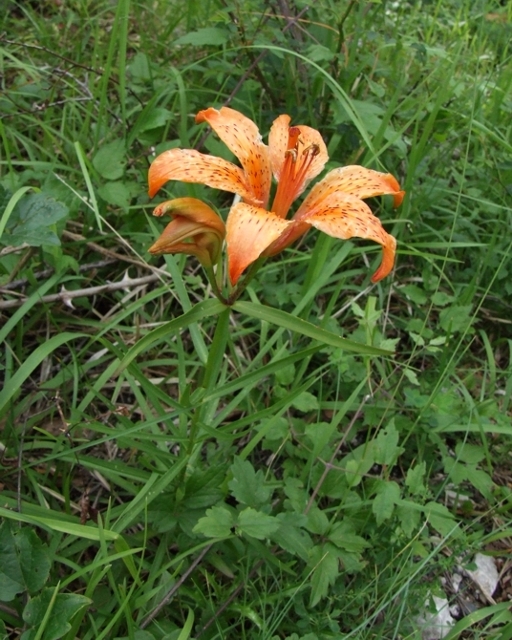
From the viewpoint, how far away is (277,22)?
2465 mm

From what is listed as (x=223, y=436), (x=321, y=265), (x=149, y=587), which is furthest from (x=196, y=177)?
(x=149, y=587)

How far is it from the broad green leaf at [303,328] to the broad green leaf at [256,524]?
0.47 meters

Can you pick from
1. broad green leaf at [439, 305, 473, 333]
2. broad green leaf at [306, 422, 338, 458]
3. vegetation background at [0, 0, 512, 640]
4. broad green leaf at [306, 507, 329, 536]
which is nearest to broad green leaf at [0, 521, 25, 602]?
vegetation background at [0, 0, 512, 640]

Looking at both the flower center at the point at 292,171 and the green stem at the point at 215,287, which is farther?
the flower center at the point at 292,171

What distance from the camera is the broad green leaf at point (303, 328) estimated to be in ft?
4.25

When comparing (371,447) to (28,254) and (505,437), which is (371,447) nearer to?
(505,437)

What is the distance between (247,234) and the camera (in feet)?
3.72

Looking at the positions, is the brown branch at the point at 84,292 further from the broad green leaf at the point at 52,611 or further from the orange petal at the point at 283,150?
the broad green leaf at the point at 52,611

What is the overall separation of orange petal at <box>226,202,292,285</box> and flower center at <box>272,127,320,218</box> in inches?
10.3

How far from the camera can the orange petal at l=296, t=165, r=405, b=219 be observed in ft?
4.53

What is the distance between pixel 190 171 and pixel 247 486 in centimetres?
79

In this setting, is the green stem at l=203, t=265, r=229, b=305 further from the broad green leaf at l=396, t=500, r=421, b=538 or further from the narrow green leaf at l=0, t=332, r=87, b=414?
the broad green leaf at l=396, t=500, r=421, b=538

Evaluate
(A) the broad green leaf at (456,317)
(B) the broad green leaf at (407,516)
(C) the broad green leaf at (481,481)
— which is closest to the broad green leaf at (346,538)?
(B) the broad green leaf at (407,516)

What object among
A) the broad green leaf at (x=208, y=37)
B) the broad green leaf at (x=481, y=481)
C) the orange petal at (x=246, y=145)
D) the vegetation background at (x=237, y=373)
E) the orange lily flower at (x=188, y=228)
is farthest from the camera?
the broad green leaf at (x=208, y=37)
